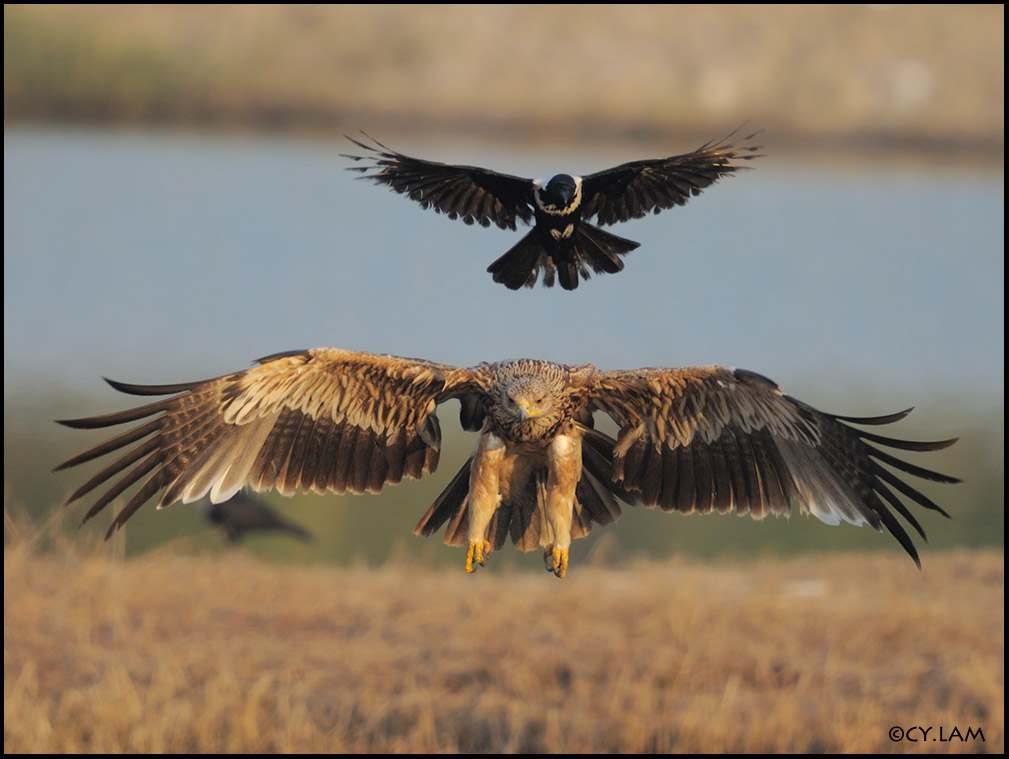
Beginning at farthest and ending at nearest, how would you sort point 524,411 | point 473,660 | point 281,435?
point 473,660
point 281,435
point 524,411

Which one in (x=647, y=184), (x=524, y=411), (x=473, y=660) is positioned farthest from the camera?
(x=473, y=660)

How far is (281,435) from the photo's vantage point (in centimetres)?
512

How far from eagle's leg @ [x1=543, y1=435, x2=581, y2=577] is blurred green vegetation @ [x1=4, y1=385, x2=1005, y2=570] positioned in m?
14.1

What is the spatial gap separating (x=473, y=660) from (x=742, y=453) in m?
9.98

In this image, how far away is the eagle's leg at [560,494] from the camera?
4.46 metres

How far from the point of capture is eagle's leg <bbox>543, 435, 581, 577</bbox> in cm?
446

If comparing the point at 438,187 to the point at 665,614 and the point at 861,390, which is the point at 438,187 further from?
the point at 861,390

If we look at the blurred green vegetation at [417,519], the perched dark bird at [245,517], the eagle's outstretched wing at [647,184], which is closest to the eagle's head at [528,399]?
the eagle's outstretched wing at [647,184]

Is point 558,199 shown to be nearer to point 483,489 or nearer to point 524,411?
point 524,411

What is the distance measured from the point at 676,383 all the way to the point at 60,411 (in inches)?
794

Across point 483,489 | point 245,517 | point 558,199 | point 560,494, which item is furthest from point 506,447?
point 245,517

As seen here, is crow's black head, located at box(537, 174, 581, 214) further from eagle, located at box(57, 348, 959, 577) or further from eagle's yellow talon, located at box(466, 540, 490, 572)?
eagle's yellow talon, located at box(466, 540, 490, 572)

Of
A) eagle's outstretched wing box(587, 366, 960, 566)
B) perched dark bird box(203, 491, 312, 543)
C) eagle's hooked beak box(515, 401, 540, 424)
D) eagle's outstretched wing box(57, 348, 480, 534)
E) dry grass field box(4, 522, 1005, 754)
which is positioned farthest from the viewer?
perched dark bird box(203, 491, 312, 543)

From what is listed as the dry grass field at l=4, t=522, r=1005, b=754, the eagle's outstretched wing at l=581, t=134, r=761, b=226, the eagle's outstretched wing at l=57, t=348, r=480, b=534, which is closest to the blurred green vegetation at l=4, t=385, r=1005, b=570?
the dry grass field at l=4, t=522, r=1005, b=754
